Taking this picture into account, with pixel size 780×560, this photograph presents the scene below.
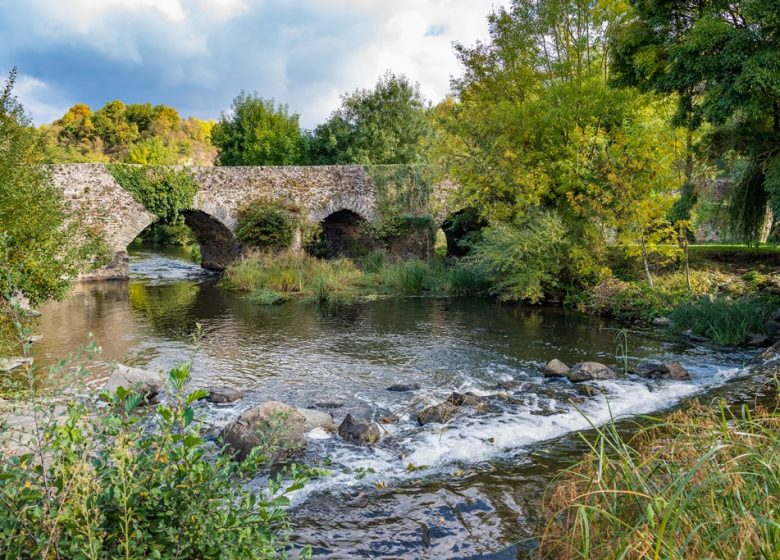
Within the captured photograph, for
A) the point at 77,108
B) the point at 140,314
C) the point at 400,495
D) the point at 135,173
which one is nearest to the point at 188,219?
the point at 135,173

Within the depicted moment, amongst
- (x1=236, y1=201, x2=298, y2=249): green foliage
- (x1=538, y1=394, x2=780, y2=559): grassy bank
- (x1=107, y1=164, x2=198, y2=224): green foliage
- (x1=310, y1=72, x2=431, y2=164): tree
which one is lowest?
(x1=538, y1=394, x2=780, y2=559): grassy bank

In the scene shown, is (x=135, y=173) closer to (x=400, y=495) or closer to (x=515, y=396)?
(x=515, y=396)

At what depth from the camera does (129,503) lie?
89.1 inches

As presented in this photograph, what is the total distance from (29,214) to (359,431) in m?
4.82

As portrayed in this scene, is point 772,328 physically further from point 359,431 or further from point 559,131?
point 359,431

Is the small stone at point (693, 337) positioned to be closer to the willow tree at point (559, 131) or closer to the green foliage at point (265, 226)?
the willow tree at point (559, 131)

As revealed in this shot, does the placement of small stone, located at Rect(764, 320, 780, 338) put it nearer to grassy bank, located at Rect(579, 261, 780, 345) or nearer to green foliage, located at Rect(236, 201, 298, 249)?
grassy bank, located at Rect(579, 261, 780, 345)

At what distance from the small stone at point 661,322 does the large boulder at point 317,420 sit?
Answer: 7785 mm

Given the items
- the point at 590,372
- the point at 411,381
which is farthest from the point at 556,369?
the point at 411,381

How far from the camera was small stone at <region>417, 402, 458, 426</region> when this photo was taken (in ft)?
19.6

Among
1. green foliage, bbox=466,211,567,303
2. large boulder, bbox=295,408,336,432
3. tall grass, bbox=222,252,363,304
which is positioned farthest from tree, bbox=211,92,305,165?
large boulder, bbox=295,408,336,432

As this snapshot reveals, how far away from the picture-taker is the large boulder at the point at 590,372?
24.6 feet

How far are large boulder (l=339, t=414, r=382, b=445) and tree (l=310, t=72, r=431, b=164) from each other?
25.3 metres

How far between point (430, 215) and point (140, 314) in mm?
11902
